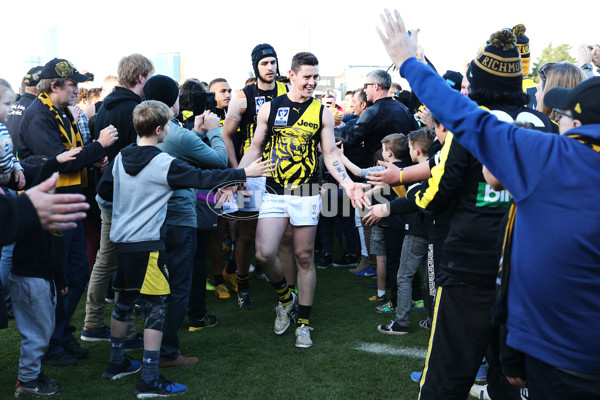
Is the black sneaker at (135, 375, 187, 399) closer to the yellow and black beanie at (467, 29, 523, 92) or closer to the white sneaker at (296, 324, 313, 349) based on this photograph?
the white sneaker at (296, 324, 313, 349)

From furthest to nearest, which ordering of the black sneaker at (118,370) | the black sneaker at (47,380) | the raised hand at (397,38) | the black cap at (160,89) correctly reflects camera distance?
the black cap at (160,89)
the black sneaker at (118,370)
the black sneaker at (47,380)
the raised hand at (397,38)

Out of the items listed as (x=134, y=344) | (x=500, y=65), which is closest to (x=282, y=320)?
(x=134, y=344)

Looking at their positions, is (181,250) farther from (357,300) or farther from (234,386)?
(357,300)

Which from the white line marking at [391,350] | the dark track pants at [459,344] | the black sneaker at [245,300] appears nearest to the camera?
the dark track pants at [459,344]

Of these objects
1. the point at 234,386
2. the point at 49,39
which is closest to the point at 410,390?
the point at 234,386

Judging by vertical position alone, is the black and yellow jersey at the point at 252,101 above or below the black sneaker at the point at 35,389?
above

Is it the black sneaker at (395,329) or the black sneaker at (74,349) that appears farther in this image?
the black sneaker at (395,329)

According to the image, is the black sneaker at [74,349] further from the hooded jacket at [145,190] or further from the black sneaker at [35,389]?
the hooded jacket at [145,190]

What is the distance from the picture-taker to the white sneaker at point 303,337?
4.95 m

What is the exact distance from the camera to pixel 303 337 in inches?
197

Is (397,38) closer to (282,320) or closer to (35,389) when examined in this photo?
(35,389)

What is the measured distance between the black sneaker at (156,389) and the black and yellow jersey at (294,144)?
6.40 feet

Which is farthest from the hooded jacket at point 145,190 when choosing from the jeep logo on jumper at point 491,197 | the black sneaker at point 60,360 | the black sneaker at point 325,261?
the black sneaker at point 325,261

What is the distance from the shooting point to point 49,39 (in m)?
121
